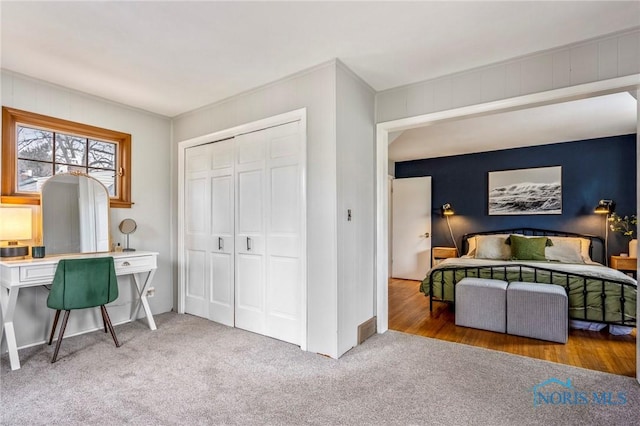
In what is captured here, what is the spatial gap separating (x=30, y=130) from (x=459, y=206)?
20.4ft


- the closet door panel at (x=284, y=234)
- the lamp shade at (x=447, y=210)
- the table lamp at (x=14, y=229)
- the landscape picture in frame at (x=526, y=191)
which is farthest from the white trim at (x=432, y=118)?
the landscape picture in frame at (x=526, y=191)

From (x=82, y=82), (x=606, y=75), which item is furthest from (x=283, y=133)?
(x=606, y=75)

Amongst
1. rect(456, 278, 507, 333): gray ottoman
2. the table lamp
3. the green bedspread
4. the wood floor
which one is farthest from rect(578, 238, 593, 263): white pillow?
the table lamp

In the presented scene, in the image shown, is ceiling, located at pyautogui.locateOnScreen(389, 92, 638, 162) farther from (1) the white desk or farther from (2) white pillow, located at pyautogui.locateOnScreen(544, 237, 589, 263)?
(1) the white desk

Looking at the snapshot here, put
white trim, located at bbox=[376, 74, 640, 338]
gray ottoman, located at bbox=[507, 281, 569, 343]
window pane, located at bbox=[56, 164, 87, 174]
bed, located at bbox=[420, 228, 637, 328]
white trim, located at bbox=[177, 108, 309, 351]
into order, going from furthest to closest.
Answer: bed, located at bbox=[420, 228, 637, 328]
window pane, located at bbox=[56, 164, 87, 174]
gray ottoman, located at bbox=[507, 281, 569, 343]
white trim, located at bbox=[177, 108, 309, 351]
white trim, located at bbox=[376, 74, 640, 338]

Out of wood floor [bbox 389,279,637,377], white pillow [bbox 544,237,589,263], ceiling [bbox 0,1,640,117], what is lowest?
wood floor [bbox 389,279,637,377]

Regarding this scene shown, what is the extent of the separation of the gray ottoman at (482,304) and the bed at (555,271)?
416mm

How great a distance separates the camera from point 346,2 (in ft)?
6.40

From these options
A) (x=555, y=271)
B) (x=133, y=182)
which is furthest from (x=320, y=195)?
(x=555, y=271)

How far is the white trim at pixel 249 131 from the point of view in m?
2.85

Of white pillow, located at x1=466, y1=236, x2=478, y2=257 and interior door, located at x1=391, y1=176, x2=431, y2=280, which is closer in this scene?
white pillow, located at x1=466, y1=236, x2=478, y2=257

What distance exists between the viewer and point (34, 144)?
3.06 metres

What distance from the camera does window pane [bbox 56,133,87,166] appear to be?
10.6 ft

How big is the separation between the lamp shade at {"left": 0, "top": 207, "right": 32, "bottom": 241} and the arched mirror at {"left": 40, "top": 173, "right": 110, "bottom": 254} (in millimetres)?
142
